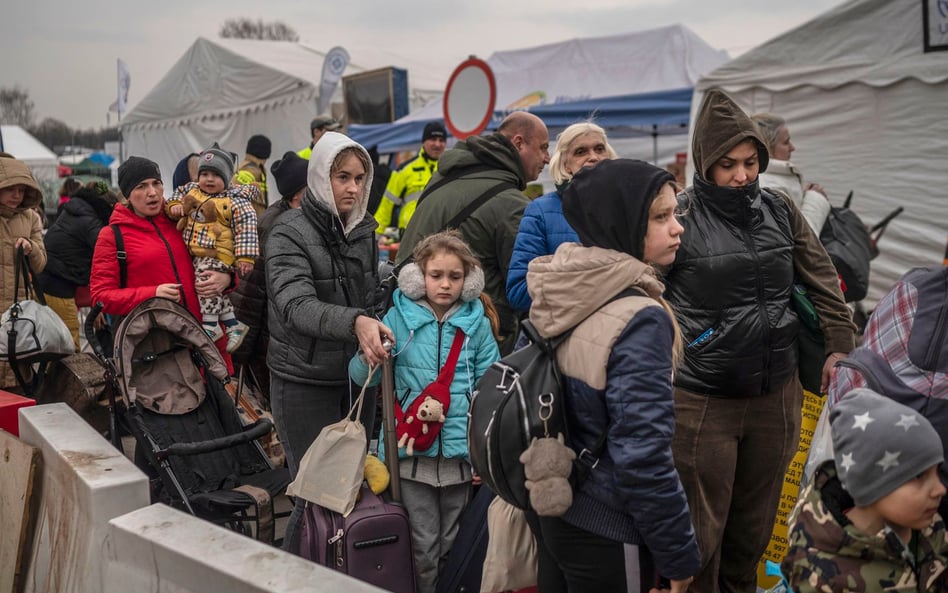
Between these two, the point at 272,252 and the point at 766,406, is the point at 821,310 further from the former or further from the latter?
the point at 272,252

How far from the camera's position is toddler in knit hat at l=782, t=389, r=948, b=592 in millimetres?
2209

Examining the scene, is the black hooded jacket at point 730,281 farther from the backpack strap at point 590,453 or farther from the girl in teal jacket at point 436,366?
the backpack strap at point 590,453

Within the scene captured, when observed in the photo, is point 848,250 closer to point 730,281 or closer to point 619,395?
point 730,281

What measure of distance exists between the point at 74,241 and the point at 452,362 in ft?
14.9

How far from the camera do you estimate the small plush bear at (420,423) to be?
3.61 m

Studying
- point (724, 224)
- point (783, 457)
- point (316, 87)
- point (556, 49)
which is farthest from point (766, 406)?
point (316, 87)

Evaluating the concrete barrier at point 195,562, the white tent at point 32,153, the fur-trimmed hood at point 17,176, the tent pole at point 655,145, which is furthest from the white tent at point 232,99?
the white tent at point 32,153

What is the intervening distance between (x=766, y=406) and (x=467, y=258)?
4.54ft

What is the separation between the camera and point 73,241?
23.0ft

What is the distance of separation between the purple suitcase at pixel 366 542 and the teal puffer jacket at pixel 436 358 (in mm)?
272

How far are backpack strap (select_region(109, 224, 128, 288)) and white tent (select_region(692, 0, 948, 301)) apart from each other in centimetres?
702

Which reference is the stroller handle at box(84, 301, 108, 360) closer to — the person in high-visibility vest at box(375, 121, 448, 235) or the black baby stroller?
the black baby stroller

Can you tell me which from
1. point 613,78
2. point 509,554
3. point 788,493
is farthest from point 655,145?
point 509,554

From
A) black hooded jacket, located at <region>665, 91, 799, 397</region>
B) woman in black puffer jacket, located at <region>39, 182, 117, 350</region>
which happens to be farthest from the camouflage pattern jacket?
woman in black puffer jacket, located at <region>39, 182, 117, 350</region>
